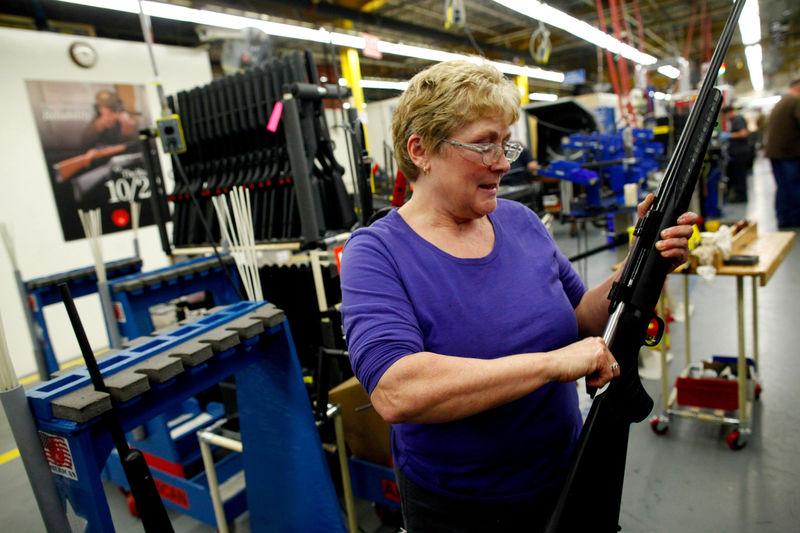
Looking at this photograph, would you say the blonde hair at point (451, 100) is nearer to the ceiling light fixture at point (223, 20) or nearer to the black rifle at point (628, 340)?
the black rifle at point (628, 340)

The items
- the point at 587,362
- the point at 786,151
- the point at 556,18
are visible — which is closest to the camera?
the point at 587,362

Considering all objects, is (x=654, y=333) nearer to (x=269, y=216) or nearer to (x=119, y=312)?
(x=269, y=216)

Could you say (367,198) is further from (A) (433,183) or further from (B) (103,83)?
(B) (103,83)

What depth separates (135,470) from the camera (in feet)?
2.98

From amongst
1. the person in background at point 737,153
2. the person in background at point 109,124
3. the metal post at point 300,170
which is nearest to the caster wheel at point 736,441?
the metal post at point 300,170

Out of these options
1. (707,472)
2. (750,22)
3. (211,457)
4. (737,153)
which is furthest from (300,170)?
(737,153)

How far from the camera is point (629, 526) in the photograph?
1.79 meters

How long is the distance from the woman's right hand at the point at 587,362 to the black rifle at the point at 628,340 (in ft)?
0.23

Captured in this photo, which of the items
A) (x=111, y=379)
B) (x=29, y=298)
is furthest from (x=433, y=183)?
(x=29, y=298)

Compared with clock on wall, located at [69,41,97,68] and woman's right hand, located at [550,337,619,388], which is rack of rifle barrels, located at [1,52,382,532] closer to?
woman's right hand, located at [550,337,619,388]

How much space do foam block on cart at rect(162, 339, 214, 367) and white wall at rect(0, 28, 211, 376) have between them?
12.5 ft

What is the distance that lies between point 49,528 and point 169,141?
5.96 ft

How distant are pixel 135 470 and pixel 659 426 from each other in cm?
230

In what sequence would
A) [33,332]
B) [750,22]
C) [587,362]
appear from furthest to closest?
1. [750,22]
2. [33,332]
3. [587,362]
